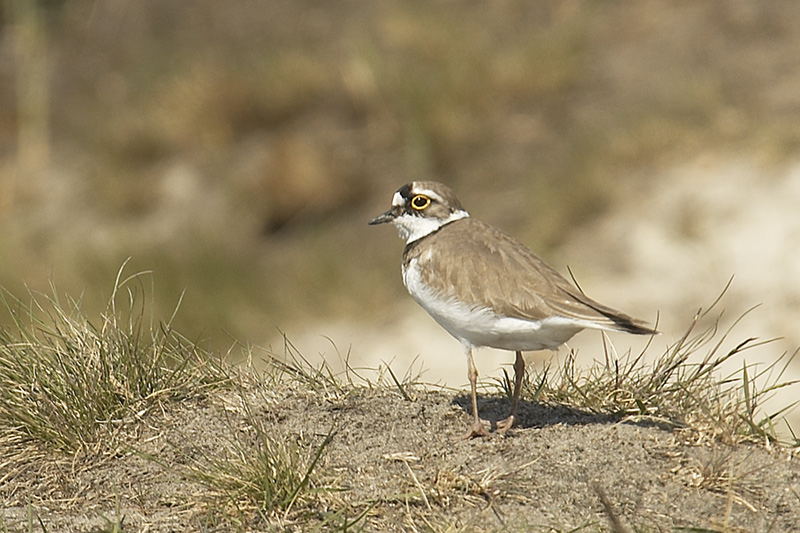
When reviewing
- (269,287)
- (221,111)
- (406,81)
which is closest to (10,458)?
(269,287)

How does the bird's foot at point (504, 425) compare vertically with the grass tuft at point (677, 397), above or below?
below

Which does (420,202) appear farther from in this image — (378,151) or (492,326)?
(378,151)

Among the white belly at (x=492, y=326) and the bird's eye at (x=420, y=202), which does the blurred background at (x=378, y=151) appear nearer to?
the bird's eye at (x=420, y=202)

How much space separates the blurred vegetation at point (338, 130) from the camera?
11.1 meters

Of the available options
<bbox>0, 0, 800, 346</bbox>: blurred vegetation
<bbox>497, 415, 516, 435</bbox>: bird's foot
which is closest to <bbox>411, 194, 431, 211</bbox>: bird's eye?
<bbox>497, 415, 516, 435</bbox>: bird's foot

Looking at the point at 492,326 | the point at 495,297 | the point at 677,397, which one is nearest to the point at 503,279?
the point at 495,297

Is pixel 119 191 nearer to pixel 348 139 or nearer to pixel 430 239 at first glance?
pixel 348 139

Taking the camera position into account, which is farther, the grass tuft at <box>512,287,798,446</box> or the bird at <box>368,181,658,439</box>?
the grass tuft at <box>512,287,798,446</box>

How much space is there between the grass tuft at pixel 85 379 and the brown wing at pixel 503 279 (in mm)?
1314

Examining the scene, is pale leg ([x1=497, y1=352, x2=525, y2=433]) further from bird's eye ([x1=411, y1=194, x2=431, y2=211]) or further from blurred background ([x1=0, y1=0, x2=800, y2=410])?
blurred background ([x1=0, y1=0, x2=800, y2=410])

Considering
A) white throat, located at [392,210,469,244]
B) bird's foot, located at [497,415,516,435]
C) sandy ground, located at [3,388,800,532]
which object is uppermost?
white throat, located at [392,210,469,244]

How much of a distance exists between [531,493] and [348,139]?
30.1ft

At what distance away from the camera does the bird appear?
4734 mm

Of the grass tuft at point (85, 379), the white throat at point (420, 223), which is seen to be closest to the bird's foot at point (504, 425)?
the white throat at point (420, 223)
